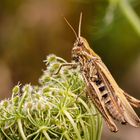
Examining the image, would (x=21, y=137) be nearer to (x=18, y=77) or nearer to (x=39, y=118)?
(x=39, y=118)

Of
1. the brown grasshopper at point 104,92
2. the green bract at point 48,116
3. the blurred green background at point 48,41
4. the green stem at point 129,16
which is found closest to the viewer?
the green bract at point 48,116

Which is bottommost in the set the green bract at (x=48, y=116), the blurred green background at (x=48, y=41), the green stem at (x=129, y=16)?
the green bract at (x=48, y=116)

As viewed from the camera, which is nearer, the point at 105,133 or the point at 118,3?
the point at 118,3

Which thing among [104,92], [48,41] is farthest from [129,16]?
[48,41]

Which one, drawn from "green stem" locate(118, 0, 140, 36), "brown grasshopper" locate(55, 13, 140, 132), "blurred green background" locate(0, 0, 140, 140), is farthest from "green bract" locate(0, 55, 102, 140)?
"blurred green background" locate(0, 0, 140, 140)

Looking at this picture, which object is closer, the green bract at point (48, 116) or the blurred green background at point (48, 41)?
Result: the green bract at point (48, 116)

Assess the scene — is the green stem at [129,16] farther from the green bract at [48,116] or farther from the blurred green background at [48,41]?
the blurred green background at [48,41]

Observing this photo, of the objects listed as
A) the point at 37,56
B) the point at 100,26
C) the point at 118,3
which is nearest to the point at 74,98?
the point at 118,3

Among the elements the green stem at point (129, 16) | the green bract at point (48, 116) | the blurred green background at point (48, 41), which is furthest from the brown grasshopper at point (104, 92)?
the blurred green background at point (48, 41)
